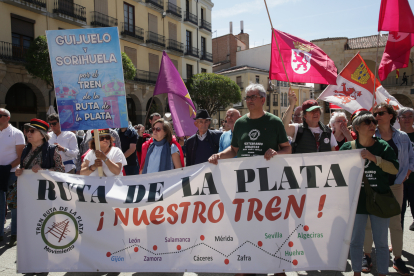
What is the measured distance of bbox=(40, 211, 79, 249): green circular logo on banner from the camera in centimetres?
327

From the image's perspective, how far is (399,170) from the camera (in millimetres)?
3561

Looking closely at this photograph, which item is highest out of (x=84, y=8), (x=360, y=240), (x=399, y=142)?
(x=84, y=8)

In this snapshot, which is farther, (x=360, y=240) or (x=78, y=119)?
(x=78, y=119)

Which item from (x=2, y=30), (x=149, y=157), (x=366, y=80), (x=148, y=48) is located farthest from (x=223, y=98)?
(x=149, y=157)

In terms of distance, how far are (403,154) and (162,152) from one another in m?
2.90

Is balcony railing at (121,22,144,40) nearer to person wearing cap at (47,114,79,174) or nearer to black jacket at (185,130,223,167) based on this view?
person wearing cap at (47,114,79,174)

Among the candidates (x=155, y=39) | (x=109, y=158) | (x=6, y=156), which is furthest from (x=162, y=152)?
(x=155, y=39)

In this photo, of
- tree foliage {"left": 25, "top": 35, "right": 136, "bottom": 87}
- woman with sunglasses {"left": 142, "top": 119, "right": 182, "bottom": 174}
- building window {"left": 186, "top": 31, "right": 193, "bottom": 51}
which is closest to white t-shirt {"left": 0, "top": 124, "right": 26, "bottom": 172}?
woman with sunglasses {"left": 142, "top": 119, "right": 182, "bottom": 174}

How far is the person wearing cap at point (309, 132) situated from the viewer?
3803mm

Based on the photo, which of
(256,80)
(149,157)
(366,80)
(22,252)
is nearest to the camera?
(22,252)

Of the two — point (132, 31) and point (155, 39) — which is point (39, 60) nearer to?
point (132, 31)

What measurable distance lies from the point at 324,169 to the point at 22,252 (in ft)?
10.8

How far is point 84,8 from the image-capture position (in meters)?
20.7

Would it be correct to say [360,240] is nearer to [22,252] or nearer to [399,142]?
[399,142]
